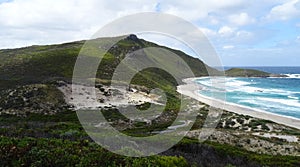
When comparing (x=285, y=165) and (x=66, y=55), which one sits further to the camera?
(x=66, y=55)

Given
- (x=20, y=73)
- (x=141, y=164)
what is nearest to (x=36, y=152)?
(x=141, y=164)

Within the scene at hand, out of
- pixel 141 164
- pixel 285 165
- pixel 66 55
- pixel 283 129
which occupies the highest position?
pixel 66 55

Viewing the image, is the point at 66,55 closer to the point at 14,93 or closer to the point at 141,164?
the point at 14,93

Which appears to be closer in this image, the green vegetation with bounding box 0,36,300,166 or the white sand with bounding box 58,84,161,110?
the green vegetation with bounding box 0,36,300,166

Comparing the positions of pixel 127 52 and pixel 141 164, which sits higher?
pixel 127 52

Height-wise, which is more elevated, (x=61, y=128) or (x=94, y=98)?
(x=61, y=128)

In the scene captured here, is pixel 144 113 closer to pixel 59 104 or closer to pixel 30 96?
pixel 59 104

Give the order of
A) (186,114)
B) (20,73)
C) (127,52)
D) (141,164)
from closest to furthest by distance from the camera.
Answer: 1. (141,164)
2. (186,114)
3. (20,73)
4. (127,52)

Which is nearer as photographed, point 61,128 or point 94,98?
point 61,128

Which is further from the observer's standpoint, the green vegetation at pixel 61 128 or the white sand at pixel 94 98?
the white sand at pixel 94 98

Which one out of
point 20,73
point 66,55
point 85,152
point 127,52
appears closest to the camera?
point 85,152
